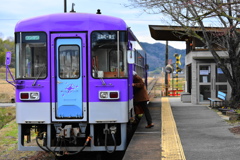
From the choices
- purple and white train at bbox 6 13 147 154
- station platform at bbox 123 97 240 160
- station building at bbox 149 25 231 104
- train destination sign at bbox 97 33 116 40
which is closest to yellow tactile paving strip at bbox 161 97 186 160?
station platform at bbox 123 97 240 160

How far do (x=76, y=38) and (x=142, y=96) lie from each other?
3138 mm

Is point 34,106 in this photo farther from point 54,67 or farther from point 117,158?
point 117,158

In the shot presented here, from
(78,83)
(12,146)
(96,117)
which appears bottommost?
(12,146)

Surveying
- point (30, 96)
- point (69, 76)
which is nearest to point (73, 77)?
point (69, 76)

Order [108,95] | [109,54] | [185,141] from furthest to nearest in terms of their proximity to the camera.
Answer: [185,141], [109,54], [108,95]

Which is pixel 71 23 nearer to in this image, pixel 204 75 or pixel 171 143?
pixel 171 143

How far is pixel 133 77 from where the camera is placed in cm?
979

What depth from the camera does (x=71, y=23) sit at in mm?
8039

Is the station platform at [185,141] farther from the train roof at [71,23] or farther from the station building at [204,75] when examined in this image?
the station building at [204,75]

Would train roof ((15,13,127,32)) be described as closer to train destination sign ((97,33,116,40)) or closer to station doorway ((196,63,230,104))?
train destination sign ((97,33,116,40))

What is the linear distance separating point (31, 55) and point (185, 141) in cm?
386

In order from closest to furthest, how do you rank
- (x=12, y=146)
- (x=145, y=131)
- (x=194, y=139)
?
(x=194, y=139)
(x=145, y=131)
(x=12, y=146)

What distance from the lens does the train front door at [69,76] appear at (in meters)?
7.96

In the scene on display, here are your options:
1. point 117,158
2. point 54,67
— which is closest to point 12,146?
point 117,158
